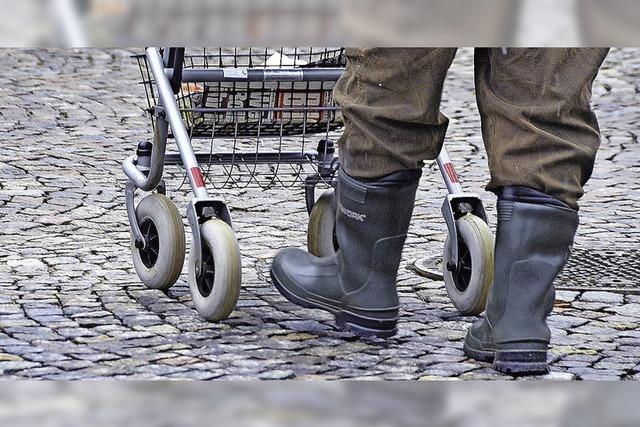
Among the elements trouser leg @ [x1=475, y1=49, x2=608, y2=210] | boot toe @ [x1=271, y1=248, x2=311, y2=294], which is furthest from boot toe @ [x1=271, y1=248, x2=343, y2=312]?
trouser leg @ [x1=475, y1=49, x2=608, y2=210]

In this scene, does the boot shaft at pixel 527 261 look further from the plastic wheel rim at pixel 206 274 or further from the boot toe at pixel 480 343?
the plastic wheel rim at pixel 206 274

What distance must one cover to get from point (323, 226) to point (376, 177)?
80 centimetres

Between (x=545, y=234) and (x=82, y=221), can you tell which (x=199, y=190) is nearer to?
(x=545, y=234)

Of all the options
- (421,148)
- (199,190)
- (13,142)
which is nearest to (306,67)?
(199,190)

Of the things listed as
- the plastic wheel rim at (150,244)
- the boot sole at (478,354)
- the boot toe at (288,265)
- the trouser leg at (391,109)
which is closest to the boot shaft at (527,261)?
the boot sole at (478,354)

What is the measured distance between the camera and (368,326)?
10.4 feet

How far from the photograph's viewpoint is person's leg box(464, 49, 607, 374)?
273cm

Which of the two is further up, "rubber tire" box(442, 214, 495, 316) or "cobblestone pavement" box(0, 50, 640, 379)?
"rubber tire" box(442, 214, 495, 316)

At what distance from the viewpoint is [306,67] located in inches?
147

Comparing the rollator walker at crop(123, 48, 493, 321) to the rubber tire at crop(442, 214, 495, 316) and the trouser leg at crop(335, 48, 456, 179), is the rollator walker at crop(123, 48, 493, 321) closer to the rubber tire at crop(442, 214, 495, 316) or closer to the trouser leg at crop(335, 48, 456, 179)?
the rubber tire at crop(442, 214, 495, 316)

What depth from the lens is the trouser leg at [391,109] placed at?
9.43 feet

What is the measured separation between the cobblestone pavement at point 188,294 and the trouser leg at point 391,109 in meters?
0.50

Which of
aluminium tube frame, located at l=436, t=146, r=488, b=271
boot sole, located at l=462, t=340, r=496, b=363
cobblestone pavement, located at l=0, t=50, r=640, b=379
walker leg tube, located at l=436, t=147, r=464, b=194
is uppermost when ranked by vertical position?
walker leg tube, located at l=436, t=147, r=464, b=194

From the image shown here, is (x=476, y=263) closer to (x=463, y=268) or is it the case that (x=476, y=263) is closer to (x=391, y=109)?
(x=463, y=268)
